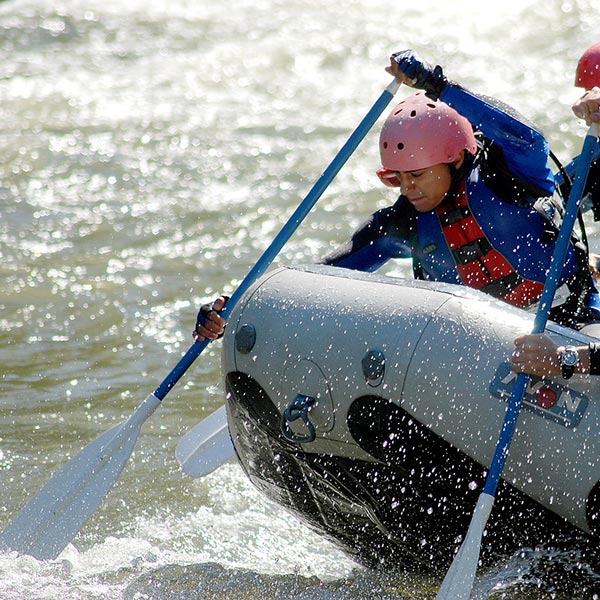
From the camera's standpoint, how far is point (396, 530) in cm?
378

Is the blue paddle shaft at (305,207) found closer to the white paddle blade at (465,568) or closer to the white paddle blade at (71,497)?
the white paddle blade at (71,497)

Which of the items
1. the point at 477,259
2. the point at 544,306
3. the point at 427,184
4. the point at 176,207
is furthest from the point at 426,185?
the point at 176,207

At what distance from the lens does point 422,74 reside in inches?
157

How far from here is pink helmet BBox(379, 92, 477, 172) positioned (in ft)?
13.1

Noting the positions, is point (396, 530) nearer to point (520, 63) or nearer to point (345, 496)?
point (345, 496)

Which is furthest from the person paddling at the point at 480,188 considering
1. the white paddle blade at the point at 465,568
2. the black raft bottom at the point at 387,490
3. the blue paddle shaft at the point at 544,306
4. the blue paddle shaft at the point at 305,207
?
the white paddle blade at the point at 465,568

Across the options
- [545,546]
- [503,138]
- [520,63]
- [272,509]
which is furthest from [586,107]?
[520,63]

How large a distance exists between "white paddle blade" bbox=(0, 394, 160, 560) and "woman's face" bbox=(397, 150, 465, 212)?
1346 mm

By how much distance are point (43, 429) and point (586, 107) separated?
10.9 feet

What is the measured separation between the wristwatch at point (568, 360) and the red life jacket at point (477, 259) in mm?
801

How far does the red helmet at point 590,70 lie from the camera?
4801 mm

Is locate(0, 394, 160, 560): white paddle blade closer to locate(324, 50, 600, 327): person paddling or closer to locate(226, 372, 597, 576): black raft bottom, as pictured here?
locate(226, 372, 597, 576): black raft bottom

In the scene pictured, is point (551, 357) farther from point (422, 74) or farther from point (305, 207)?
point (305, 207)

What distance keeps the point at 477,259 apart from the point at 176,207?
525 cm
